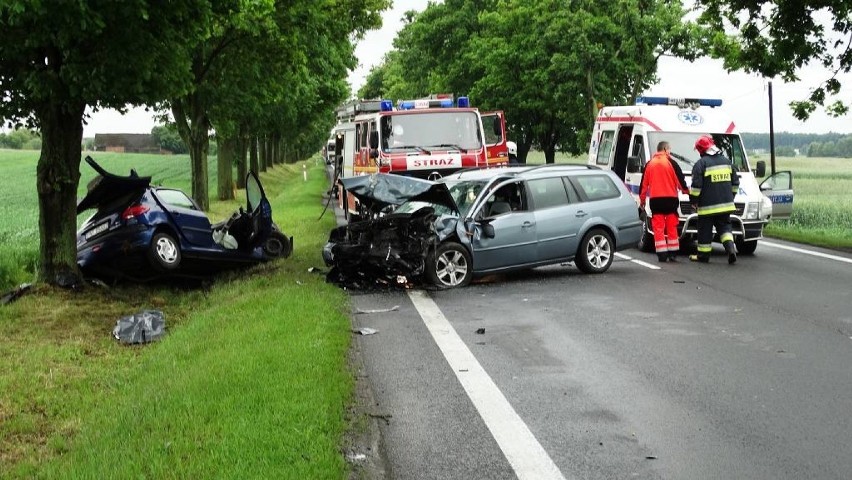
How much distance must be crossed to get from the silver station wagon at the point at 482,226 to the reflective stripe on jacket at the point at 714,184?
48.6 inches

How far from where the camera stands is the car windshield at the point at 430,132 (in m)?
18.6

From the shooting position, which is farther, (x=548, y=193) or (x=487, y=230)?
(x=548, y=193)

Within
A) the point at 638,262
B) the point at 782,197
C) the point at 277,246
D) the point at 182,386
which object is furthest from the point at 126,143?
the point at 182,386

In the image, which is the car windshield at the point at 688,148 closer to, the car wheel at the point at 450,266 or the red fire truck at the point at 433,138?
the red fire truck at the point at 433,138

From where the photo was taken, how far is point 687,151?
17359mm

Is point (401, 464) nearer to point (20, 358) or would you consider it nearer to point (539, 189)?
point (20, 358)

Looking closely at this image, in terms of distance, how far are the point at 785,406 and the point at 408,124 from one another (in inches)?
510

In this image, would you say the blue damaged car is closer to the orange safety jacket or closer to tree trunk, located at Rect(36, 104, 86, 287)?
tree trunk, located at Rect(36, 104, 86, 287)

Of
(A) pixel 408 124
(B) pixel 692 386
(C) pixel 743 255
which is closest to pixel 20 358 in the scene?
(B) pixel 692 386

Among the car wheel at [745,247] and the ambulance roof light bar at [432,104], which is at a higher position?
the ambulance roof light bar at [432,104]

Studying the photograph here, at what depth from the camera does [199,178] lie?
89.0 feet

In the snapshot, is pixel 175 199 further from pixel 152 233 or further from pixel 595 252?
pixel 595 252

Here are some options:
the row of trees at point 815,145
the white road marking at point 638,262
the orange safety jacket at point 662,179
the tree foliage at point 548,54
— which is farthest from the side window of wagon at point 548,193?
the row of trees at point 815,145

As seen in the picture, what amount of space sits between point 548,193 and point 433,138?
534cm
